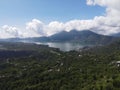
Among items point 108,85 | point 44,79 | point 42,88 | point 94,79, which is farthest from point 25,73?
point 108,85

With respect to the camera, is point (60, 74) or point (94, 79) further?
point (60, 74)

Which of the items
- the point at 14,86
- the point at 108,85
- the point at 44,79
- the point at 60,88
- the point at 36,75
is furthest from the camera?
the point at 36,75

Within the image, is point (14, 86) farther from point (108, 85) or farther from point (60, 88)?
point (108, 85)

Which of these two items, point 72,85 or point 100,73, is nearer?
point 72,85

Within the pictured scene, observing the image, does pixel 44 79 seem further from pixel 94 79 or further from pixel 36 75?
pixel 94 79

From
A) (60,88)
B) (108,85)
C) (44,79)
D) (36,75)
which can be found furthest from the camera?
(36,75)

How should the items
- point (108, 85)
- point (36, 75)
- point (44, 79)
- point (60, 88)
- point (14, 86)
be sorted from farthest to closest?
1. point (36, 75)
2. point (44, 79)
3. point (14, 86)
4. point (60, 88)
5. point (108, 85)

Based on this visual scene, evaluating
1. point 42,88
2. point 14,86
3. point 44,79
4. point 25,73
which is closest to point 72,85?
point 42,88

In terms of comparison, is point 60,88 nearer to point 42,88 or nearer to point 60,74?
point 42,88

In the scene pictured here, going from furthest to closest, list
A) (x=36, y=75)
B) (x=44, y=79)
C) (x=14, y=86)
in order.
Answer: (x=36, y=75)
(x=44, y=79)
(x=14, y=86)
